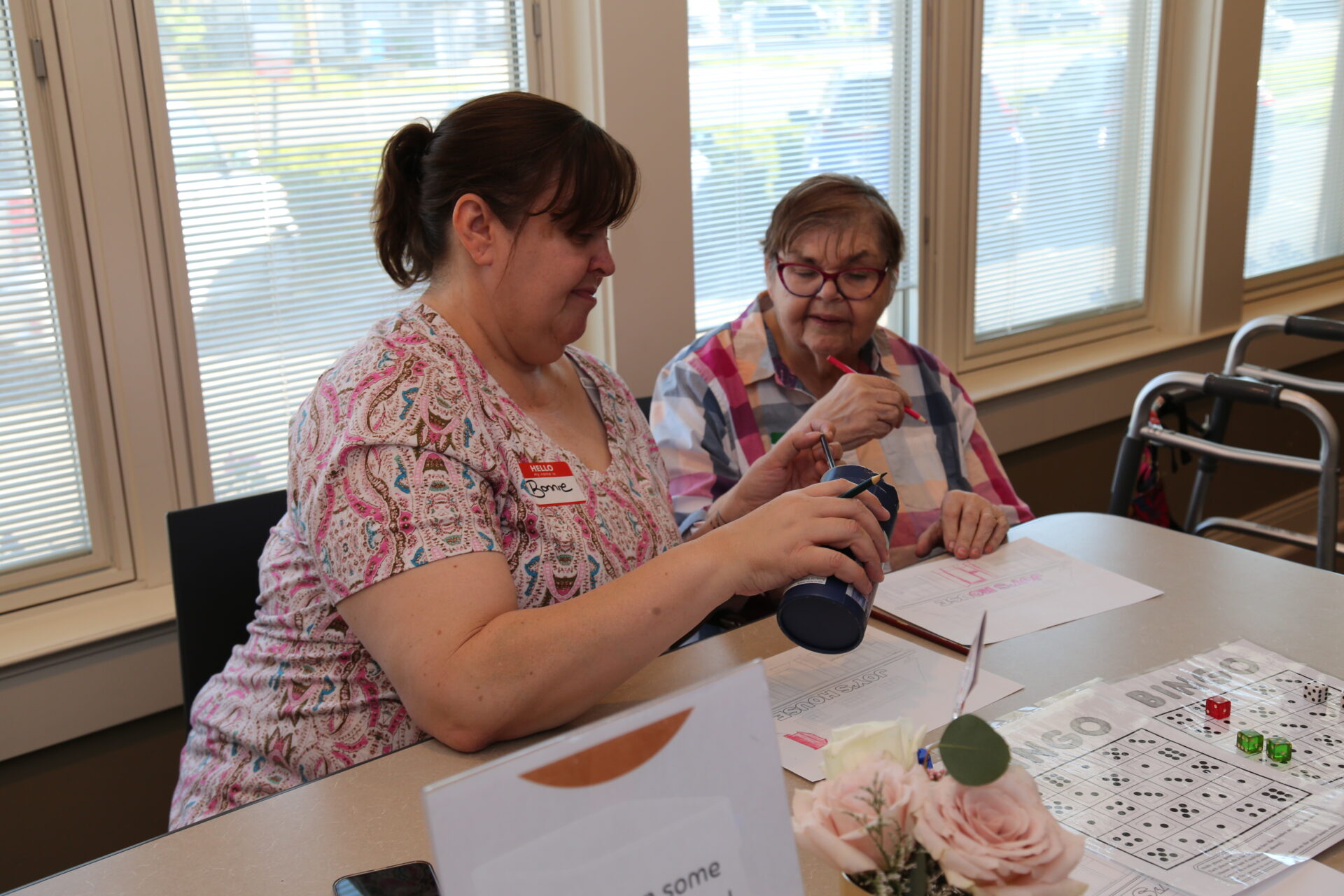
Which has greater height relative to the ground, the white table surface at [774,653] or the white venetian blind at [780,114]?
the white venetian blind at [780,114]

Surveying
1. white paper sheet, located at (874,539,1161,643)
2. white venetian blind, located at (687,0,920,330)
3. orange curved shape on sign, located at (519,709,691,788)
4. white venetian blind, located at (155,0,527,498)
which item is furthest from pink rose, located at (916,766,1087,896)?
white venetian blind, located at (687,0,920,330)

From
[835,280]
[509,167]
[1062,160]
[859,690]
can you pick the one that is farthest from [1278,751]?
[1062,160]

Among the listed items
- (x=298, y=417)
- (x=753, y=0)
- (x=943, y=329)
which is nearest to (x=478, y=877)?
(x=298, y=417)

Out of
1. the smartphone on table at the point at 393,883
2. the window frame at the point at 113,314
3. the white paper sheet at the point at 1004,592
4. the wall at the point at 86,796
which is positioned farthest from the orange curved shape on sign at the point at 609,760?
the wall at the point at 86,796

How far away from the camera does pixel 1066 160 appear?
3291 millimetres

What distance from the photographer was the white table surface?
0.90 metres

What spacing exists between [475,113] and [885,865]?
3.12 ft

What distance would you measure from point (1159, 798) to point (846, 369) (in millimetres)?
976

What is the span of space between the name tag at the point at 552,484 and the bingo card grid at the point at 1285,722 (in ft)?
2.16

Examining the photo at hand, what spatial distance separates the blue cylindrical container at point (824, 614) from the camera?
1041 millimetres

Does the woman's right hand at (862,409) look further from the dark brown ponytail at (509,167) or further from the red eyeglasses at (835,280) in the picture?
the dark brown ponytail at (509,167)

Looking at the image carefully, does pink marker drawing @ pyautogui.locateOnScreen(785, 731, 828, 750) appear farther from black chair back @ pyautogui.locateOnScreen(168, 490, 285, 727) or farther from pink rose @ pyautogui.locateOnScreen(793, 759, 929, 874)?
black chair back @ pyautogui.locateOnScreen(168, 490, 285, 727)

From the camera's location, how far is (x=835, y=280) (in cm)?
188

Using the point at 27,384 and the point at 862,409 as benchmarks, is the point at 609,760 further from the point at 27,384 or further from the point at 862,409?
the point at 27,384
